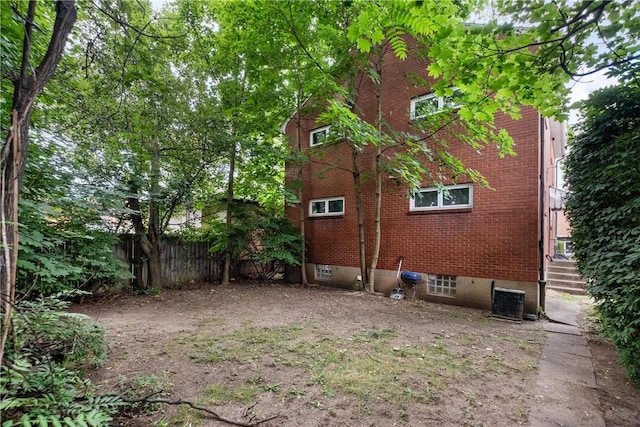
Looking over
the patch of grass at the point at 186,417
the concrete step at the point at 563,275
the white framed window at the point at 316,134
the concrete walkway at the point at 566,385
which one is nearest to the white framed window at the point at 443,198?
the concrete walkway at the point at 566,385

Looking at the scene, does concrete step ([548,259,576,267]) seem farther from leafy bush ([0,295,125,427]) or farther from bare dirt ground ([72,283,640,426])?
leafy bush ([0,295,125,427])

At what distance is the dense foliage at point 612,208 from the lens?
3.29 metres

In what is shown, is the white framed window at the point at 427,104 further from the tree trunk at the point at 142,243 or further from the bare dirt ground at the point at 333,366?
the tree trunk at the point at 142,243

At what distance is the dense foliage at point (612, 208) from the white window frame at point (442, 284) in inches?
131

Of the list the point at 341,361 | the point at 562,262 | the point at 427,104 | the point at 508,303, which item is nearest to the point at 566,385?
the point at 341,361

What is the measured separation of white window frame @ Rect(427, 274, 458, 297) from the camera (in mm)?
7793

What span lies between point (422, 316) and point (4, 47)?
7272 millimetres

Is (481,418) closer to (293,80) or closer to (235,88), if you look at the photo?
(293,80)

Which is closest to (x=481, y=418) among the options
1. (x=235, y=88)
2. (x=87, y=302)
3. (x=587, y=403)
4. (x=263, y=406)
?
(x=587, y=403)

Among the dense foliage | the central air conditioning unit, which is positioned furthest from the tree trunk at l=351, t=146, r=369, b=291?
the dense foliage

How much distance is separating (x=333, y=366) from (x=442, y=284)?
17.7 feet

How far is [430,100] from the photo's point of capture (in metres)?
8.47

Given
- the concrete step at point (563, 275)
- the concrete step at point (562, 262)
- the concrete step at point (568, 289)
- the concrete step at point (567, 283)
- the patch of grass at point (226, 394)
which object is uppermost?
the concrete step at point (562, 262)

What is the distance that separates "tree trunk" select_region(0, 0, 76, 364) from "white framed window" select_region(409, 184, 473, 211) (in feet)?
24.0
